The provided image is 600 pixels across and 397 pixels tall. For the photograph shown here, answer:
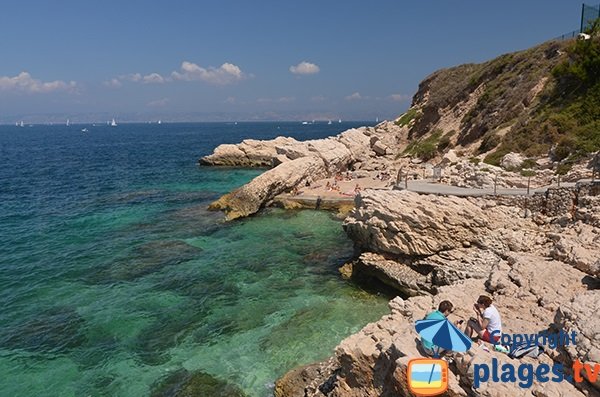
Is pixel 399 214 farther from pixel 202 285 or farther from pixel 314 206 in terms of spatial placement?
pixel 314 206

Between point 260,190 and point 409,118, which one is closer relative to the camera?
point 260,190

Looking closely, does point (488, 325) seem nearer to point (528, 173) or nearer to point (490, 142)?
point (528, 173)

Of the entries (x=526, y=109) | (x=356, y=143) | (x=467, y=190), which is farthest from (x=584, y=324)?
(x=356, y=143)

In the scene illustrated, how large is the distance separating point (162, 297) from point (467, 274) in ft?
44.9

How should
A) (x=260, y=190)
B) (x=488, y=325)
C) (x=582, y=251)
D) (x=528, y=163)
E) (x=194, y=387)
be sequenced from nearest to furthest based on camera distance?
(x=488, y=325), (x=582, y=251), (x=194, y=387), (x=528, y=163), (x=260, y=190)

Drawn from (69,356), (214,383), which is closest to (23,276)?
(69,356)

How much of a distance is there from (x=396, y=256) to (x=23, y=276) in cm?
1945

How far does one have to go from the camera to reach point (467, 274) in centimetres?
1625

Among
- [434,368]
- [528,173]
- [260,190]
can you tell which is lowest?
[260,190]

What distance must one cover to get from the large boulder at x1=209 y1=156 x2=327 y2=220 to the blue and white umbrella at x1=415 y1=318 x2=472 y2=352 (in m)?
24.5

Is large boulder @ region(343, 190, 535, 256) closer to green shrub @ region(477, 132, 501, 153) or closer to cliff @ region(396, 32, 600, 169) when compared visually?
cliff @ region(396, 32, 600, 169)

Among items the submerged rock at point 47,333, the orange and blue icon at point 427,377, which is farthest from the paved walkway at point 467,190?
the submerged rock at point 47,333

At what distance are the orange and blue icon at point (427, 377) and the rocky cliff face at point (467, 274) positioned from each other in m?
0.24

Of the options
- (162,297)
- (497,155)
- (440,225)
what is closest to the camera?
(440,225)
